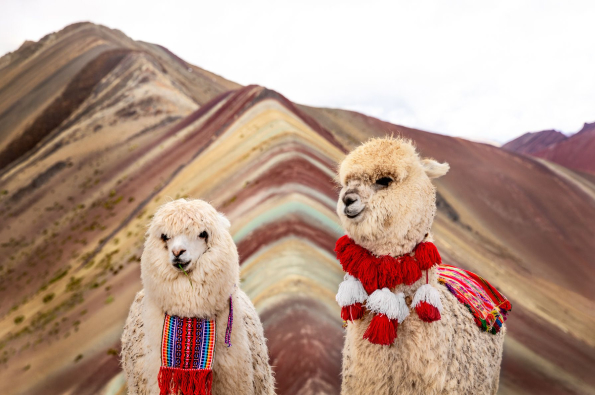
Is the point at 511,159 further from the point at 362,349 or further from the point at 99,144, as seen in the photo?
the point at 99,144

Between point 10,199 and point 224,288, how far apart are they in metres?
9.55

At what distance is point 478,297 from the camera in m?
3.31

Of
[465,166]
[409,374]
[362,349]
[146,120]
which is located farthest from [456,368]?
[146,120]

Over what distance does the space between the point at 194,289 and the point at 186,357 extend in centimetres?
44

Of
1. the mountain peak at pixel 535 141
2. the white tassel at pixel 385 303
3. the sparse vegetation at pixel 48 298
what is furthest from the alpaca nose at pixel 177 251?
the mountain peak at pixel 535 141

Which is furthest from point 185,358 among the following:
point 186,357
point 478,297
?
point 478,297

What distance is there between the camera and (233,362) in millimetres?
2926

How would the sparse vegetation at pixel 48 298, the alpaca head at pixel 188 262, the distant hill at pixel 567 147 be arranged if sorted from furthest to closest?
the distant hill at pixel 567 147 < the sparse vegetation at pixel 48 298 < the alpaca head at pixel 188 262

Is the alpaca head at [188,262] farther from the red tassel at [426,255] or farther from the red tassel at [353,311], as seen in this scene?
the red tassel at [426,255]

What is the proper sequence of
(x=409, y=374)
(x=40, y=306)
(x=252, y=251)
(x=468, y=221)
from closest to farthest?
(x=409, y=374)
(x=252, y=251)
(x=40, y=306)
(x=468, y=221)

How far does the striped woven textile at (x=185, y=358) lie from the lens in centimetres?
273

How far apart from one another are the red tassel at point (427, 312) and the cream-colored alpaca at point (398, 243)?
0.29 feet

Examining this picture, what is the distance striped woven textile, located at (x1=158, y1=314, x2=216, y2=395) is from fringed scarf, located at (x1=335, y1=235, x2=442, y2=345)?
37.5 inches

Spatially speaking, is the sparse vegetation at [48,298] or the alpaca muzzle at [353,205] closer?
the alpaca muzzle at [353,205]
